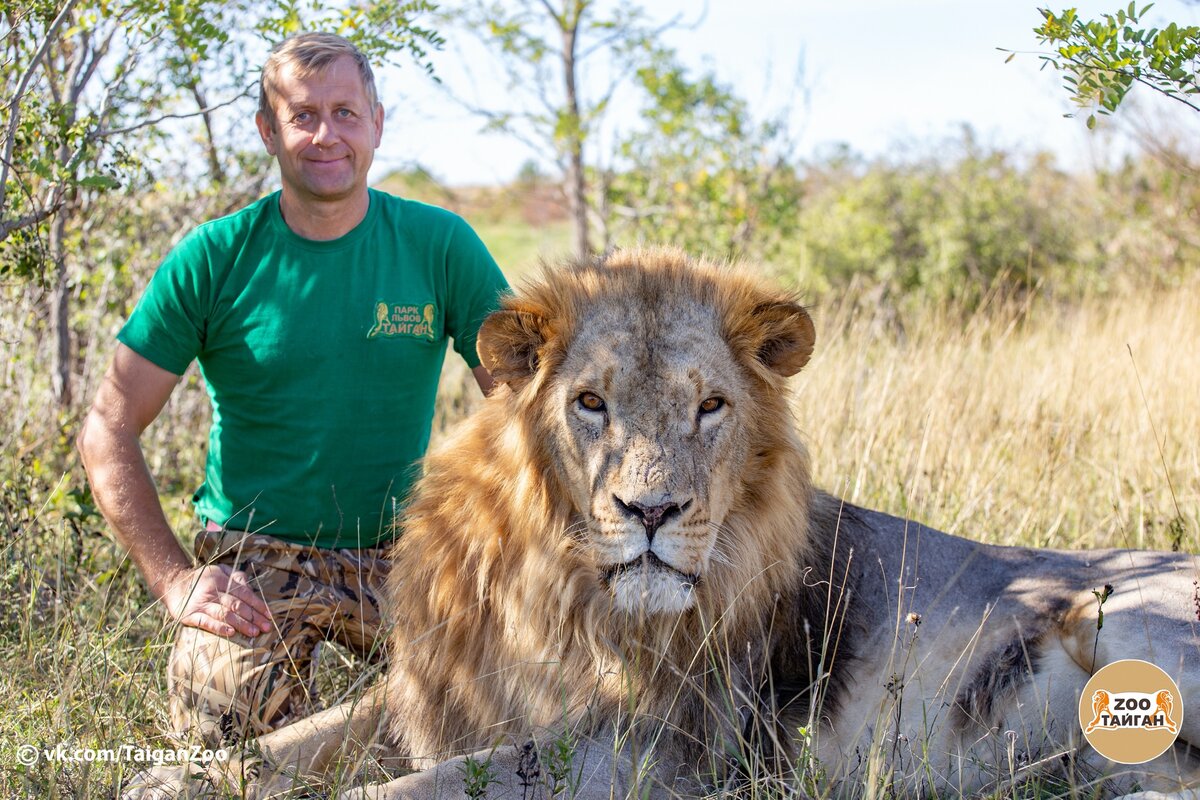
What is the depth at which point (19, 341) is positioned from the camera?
15.7ft

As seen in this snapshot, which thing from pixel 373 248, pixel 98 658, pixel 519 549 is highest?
pixel 373 248

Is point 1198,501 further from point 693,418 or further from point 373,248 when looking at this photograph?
point 373,248

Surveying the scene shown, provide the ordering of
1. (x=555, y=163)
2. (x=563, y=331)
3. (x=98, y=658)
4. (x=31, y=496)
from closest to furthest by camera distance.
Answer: (x=563, y=331)
(x=98, y=658)
(x=31, y=496)
(x=555, y=163)

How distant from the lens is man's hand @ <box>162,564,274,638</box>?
3566mm

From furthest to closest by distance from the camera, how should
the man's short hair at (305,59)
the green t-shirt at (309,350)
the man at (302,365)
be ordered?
the man's short hair at (305,59), the green t-shirt at (309,350), the man at (302,365)

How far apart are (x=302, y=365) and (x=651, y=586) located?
1.77 metres

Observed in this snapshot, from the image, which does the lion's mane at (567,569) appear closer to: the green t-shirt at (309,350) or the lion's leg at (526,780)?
the lion's leg at (526,780)

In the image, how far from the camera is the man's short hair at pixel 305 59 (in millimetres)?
4062

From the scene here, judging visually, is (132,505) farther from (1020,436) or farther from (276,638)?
(1020,436)

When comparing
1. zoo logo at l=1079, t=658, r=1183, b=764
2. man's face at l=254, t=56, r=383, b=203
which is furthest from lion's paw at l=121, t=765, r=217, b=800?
zoo logo at l=1079, t=658, r=1183, b=764

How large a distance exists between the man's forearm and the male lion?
75cm

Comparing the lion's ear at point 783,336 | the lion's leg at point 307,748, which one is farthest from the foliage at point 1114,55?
the lion's leg at point 307,748

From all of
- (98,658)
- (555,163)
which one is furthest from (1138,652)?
(555,163)

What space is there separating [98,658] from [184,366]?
1.01 meters
